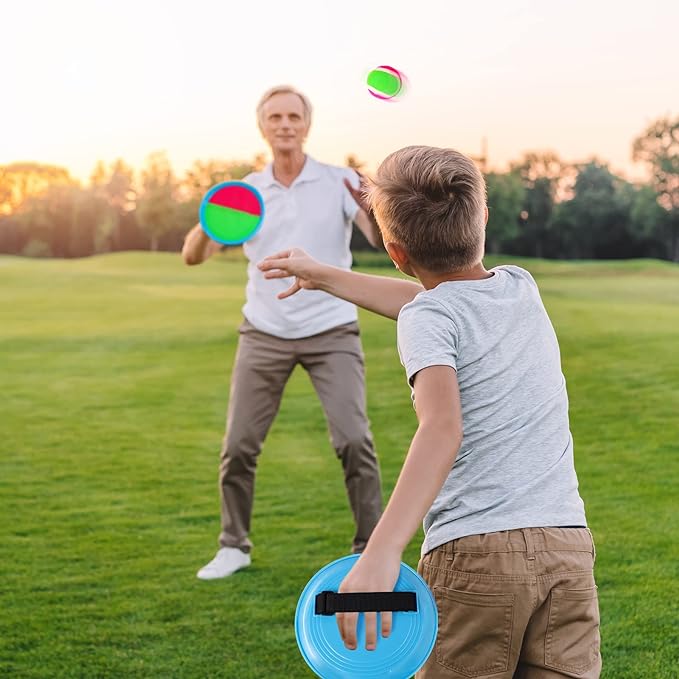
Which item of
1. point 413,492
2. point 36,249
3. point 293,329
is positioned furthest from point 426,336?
point 36,249

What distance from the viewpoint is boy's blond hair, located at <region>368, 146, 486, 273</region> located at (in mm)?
2033

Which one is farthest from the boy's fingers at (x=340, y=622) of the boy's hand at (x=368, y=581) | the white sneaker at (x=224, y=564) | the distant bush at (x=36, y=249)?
the distant bush at (x=36, y=249)

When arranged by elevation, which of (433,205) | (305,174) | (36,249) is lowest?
(36,249)

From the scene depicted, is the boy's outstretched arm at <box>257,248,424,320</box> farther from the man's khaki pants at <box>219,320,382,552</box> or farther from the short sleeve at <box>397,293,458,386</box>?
the man's khaki pants at <box>219,320,382,552</box>

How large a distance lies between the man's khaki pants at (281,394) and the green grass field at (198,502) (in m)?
0.53

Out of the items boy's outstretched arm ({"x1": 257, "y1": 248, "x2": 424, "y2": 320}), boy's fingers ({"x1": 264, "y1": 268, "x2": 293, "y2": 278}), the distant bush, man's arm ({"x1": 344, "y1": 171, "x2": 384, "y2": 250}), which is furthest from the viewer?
the distant bush

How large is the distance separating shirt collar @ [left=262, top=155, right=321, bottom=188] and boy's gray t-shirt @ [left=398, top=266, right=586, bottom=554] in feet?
10.1

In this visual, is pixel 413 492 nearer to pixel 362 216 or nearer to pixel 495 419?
pixel 495 419

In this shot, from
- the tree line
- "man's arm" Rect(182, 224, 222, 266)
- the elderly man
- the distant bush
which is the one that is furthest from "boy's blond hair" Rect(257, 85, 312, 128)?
the distant bush

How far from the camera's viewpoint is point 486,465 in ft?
6.78

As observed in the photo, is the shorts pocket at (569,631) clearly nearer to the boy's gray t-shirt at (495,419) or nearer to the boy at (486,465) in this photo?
the boy at (486,465)

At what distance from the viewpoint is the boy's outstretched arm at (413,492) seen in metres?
1.82

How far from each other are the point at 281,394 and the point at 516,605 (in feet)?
10.0

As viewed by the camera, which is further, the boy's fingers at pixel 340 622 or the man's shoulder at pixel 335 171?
the man's shoulder at pixel 335 171
